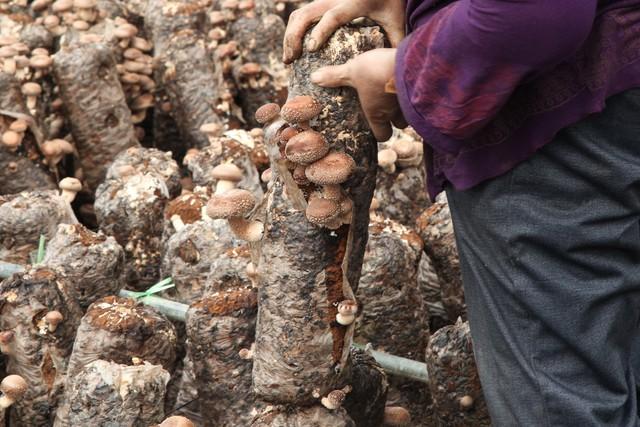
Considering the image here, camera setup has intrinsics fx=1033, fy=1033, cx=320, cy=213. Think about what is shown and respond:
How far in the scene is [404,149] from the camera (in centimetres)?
504

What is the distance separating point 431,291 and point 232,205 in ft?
5.99

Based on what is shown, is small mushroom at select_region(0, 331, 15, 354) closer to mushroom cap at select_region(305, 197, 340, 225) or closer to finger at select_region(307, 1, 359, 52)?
mushroom cap at select_region(305, 197, 340, 225)

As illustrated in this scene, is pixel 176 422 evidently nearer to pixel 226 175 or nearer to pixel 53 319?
pixel 53 319

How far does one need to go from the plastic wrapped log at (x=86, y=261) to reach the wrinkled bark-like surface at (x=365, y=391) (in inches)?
49.3

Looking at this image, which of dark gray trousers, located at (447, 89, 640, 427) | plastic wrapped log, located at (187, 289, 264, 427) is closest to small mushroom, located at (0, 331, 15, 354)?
plastic wrapped log, located at (187, 289, 264, 427)

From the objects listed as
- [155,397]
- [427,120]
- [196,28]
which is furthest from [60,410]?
[196,28]

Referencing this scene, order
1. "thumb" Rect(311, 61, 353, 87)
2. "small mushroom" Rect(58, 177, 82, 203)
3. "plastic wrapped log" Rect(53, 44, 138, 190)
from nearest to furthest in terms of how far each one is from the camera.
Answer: "thumb" Rect(311, 61, 353, 87)
"small mushroom" Rect(58, 177, 82, 203)
"plastic wrapped log" Rect(53, 44, 138, 190)

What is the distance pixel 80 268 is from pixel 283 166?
62.7 inches

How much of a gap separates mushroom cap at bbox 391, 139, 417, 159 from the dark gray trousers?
7.72 ft

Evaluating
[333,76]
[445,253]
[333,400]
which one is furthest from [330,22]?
[445,253]

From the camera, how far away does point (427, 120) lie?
243 cm

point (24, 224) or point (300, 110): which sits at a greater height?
point (300, 110)

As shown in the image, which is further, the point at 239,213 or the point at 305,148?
the point at 239,213

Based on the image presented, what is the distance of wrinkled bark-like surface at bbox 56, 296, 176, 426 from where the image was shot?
3576mm
